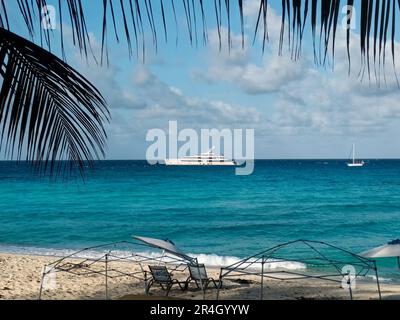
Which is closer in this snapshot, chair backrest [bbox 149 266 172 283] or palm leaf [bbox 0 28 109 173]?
palm leaf [bbox 0 28 109 173]

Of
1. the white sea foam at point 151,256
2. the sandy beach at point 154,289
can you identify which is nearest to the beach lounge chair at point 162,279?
the sandy beach at point 154,289

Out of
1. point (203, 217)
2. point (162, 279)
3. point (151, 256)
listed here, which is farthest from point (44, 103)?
point (203, 217)

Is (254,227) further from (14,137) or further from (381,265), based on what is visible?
(14,137)

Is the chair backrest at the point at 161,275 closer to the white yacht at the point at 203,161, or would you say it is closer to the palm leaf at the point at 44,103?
the palm leaf at the point at 44,103

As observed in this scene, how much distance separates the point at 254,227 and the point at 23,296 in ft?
58.8

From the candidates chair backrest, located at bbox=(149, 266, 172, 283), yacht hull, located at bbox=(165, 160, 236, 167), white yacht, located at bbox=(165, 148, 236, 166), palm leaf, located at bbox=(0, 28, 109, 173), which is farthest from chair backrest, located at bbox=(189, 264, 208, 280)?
yacht hull, located at bbox=(165, 160, 236, 167)

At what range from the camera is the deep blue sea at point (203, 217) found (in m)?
22.3

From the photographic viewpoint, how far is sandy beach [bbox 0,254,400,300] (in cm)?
987

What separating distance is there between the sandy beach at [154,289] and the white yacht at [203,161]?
335 ft

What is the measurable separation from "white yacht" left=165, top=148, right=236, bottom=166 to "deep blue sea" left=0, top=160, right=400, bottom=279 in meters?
60.9

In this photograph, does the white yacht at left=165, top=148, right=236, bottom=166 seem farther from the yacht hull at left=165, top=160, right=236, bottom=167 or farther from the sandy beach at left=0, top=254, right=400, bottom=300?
the sandy beach at left=0, top=254, right=400, bottom=300

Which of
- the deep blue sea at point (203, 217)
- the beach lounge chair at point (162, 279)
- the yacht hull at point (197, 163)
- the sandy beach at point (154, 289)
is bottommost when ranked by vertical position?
the sandy beach at point (154, 289)
